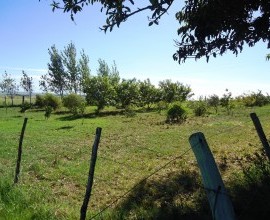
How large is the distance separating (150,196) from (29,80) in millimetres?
66296

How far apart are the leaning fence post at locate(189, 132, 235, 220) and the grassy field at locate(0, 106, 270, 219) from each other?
1.88 m

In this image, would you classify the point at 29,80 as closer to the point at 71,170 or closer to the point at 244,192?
the point at 71,170

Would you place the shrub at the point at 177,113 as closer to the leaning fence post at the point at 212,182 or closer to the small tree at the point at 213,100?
the small tree at the point at 213,100

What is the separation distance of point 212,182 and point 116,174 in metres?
7.21

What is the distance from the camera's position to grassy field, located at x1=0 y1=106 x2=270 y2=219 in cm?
A: 632

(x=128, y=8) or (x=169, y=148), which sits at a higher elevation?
(x=128, y=8)

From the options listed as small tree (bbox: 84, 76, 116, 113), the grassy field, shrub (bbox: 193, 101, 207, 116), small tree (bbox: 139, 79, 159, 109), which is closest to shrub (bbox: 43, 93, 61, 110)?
small tree (bbox: 84, 76, 116, 113)

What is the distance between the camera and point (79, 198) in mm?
8039

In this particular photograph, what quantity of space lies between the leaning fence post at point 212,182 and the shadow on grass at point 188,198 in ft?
5.40

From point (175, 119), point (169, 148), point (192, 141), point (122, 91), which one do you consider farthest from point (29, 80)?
point (192, 141)

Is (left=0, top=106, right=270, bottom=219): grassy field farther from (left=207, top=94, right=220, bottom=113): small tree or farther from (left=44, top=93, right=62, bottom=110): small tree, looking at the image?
(left=44, top=93, right=62, bottom=110): small tree

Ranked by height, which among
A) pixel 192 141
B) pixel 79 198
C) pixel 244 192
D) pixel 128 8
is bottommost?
pixel 79 198

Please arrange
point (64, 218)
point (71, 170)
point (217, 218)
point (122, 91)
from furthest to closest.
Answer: point (122, 91) → point (71, 170) → point (64, 218) → point (217, 218)

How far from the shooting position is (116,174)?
1001 cm
